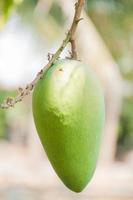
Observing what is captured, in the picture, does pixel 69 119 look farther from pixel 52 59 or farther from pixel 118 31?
pixel 118 31

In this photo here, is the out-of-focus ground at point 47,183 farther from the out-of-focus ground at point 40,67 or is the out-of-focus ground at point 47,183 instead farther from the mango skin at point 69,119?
the mango skin at point 69,119

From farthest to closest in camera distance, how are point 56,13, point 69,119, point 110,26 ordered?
1. point 110,26
2. point 56,13
3. point 69,119

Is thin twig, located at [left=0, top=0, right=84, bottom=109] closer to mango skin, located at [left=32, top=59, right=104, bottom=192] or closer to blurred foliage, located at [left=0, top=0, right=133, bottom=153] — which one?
mango skin, located at [left=32, top=59, right=104, bottom=192]

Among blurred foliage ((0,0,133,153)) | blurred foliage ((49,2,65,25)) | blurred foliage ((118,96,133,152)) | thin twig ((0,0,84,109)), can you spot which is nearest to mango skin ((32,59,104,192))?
thin twig ((0,0,84,109))

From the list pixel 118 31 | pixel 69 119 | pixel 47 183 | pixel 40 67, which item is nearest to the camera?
pixel 69 119

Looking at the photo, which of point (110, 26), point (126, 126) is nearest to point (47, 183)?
point (110, 26)

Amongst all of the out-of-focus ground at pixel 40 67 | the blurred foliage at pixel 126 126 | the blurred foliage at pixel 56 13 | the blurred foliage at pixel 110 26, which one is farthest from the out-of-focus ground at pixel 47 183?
the blurred foliage at pixel 56 13

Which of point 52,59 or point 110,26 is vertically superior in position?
point 52,59
